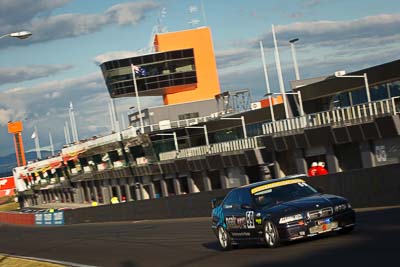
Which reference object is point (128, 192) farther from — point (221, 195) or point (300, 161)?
point (221, 195)

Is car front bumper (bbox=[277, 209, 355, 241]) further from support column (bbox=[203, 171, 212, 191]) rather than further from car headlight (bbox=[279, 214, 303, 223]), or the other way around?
support column (bbox=[203, 171, 212, 191])

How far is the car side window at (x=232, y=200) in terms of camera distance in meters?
16.4

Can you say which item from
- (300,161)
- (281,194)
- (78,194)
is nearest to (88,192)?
(78,194)

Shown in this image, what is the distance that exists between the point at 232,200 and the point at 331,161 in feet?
113

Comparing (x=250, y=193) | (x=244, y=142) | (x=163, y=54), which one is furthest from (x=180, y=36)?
(x=250, y=193)

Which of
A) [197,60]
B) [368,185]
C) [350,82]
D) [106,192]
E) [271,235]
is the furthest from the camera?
[197,60]

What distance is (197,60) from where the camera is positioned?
11069 cm

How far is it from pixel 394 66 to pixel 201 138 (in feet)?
133

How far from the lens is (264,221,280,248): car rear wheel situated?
1490cm

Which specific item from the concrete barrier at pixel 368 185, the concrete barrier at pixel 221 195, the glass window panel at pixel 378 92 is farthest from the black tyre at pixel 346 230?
the glass window panel at pixel 378 92

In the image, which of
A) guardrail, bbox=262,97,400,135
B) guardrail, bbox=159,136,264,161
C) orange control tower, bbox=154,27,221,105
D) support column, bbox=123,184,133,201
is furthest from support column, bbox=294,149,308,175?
orange control tower, bbox=154,27,221,105

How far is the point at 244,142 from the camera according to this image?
6231cm

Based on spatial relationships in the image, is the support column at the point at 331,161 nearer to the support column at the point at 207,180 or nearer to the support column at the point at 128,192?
the support column at the point at 207,180

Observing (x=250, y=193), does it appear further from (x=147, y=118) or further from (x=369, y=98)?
(x=147, y=118)
